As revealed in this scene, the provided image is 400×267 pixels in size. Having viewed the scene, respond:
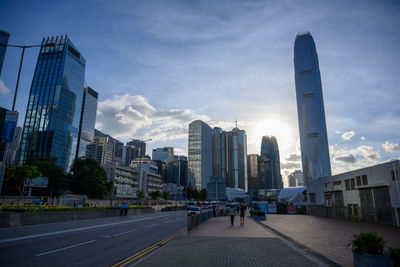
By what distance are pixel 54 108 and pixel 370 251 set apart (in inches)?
5769

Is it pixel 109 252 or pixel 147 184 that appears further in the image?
pixel 147 184

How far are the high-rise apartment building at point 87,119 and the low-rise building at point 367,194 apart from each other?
16030cm

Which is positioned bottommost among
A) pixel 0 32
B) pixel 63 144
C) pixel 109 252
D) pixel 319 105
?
pixel 109 252

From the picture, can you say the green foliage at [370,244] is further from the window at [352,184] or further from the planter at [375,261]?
the window at [352,184]

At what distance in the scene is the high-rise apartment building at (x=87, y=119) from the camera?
549 feet

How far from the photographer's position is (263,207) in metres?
49.1

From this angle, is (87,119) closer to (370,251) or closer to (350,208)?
(350,208)

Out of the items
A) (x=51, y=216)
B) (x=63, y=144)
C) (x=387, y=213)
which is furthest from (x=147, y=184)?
(x=387, y=213)

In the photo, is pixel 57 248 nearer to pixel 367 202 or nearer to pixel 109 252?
pixel 109 252

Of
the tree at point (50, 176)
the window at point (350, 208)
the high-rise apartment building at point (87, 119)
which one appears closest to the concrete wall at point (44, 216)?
the window at point (350, 208)

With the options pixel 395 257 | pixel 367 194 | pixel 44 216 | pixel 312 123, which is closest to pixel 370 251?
pixel 395 257

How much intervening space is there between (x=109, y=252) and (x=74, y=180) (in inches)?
2765

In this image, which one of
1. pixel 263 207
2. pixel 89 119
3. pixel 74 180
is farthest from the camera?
pixel 89 119

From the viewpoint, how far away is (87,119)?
17725cm
